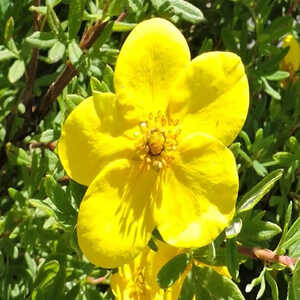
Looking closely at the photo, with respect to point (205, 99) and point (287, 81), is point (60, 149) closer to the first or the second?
point (205, 99)

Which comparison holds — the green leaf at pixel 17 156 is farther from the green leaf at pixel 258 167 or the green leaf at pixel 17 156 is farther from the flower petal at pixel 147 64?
the green leaf at pixel 258 167

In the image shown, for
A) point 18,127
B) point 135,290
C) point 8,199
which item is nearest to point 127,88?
point 135,290

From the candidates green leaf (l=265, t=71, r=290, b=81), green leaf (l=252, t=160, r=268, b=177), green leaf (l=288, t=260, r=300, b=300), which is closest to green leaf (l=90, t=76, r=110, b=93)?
green leaf (l=288, t=260, r=300, b=300)

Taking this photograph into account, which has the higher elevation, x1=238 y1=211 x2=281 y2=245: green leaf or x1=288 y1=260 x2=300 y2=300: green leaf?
x1=238 y1=211 x2=281 y2=245: green leaf

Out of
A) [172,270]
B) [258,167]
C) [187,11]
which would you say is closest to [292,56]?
[258,167]

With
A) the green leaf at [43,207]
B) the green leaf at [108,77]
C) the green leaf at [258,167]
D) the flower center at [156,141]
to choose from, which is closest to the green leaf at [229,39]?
the green leaf at [258,167]

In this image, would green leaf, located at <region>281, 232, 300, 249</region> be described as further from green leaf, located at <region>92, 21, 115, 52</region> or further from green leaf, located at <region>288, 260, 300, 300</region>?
green leaf, located at <region>92, 21, 115, 52</region>

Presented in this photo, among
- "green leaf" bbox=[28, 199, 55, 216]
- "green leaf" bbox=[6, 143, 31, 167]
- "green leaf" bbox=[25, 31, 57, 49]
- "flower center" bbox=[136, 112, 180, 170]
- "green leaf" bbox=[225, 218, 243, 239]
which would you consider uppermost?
"green leaf" bbox=[25, 31, 57, 49]

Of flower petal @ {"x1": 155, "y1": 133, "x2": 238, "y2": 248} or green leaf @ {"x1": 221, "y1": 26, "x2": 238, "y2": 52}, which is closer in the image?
flower petal @ {"x1": 155, "y1": 133, "x2": 238, "y2": 248}

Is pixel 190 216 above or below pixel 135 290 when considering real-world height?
above
